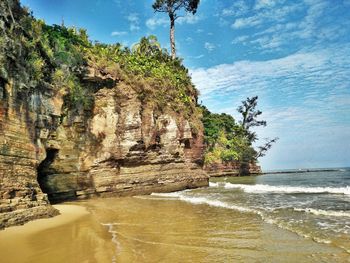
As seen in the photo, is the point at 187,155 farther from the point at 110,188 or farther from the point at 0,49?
the point at 0,49

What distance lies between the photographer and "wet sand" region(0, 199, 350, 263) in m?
6.49

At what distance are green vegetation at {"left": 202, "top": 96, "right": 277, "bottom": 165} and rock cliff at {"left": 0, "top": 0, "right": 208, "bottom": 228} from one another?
60.5 ft

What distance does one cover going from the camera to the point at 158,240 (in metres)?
7.91

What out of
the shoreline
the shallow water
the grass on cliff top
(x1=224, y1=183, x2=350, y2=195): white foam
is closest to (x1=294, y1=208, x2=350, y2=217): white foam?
the shallow water

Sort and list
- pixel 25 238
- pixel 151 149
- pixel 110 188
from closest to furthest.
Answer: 1. pixel 25 238
2. pixel 110 188
3. pixel 151 149

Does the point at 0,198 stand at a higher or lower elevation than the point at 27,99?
lower

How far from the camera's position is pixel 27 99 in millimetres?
11633

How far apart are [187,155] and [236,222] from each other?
46.1 ft

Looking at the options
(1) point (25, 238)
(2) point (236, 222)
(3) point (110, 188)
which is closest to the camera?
(1) point (25, 238)

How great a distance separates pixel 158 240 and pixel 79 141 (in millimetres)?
10232

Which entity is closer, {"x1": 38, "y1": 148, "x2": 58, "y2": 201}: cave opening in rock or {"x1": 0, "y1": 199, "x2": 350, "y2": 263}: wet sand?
{"x1": 0, "y1": 199, "x2": 350, "y2": 263}: wet sand

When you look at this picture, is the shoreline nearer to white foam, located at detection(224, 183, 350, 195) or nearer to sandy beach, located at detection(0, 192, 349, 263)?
sandy beach, located at detection(0, 192, 349, 263)

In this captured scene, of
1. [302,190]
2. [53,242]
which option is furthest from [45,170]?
[302,190]

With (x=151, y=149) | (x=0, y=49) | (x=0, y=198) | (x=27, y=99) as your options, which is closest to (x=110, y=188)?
(x=151, y=149)
